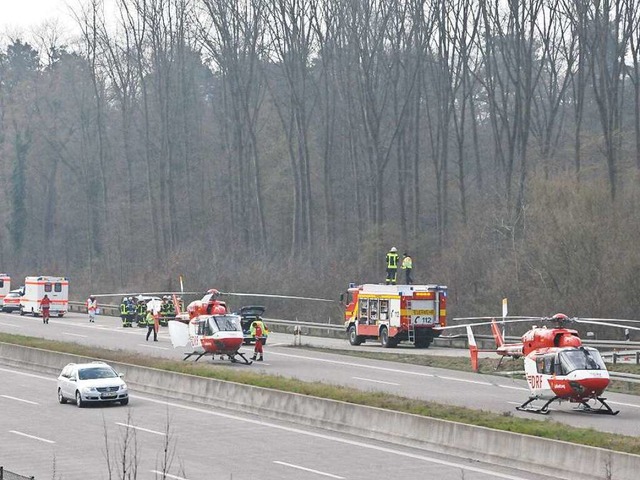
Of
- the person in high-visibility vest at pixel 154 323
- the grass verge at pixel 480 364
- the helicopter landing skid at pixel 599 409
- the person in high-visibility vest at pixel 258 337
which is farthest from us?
the person in high-visibility vest at pixel 154 323

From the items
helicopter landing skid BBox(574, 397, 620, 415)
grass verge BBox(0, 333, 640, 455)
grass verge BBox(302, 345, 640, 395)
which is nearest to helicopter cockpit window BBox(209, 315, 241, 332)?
grass verge BBox(0, 333, 640, 455)

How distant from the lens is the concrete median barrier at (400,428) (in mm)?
23634

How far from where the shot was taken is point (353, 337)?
173ft

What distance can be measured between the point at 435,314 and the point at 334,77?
129ft

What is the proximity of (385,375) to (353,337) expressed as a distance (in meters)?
10.6

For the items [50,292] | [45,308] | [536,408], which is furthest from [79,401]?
[50,292]

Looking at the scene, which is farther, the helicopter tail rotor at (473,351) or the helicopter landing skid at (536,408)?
the helicopter tail rotor at (473,351)

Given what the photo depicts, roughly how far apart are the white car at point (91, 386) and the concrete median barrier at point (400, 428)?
2380mm

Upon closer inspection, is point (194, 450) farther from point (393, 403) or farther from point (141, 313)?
point (141, 313)

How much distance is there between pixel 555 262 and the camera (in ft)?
178

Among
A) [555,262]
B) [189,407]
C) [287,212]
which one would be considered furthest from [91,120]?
[189,407]

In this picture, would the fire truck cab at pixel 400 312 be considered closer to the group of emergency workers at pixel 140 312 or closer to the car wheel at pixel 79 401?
the group of emergency workers at pixel 140 312

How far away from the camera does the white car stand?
35625mm

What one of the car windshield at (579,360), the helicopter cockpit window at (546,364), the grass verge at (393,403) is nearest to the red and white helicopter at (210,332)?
the grass verge at (393,403)
